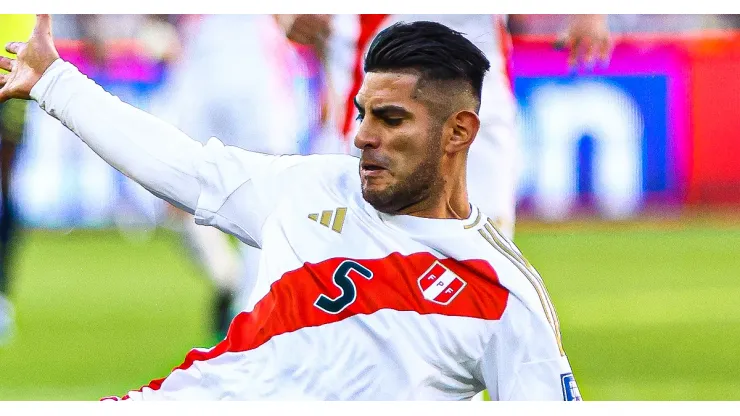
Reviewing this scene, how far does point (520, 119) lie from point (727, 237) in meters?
0.87

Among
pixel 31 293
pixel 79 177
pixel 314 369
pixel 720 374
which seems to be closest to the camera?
pixel 314 369

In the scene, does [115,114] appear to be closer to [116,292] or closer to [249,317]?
[249,317]

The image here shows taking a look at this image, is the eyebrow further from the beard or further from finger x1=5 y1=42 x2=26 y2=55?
finger x1=5 y1=42 x2=26 y2=55

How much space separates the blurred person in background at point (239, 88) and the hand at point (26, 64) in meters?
1.25

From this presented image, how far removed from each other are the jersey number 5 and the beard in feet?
0.49

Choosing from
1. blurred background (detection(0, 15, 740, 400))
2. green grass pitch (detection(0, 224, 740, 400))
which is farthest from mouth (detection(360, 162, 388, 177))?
green grass pitch (detection(0, 224, 740, 400))

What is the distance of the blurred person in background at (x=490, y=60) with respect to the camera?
3.43m

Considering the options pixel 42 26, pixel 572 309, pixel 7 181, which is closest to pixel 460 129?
pixel 42 26

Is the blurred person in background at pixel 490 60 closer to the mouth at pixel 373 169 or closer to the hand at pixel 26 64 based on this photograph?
the mouth at pixel 373 169

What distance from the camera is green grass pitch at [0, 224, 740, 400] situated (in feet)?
12.8

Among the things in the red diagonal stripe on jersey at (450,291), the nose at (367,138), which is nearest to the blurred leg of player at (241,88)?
the nose at (367,138)

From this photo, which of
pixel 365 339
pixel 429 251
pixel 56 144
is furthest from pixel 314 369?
pixel 56 144

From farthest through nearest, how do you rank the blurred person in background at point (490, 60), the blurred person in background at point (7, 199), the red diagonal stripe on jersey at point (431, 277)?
the blurred person in background at point (7, 199)
the blurred person in background at point (490, 60)
the red diagonal stripe on jersey at point (431, 277)

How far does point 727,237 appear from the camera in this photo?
3947mm
